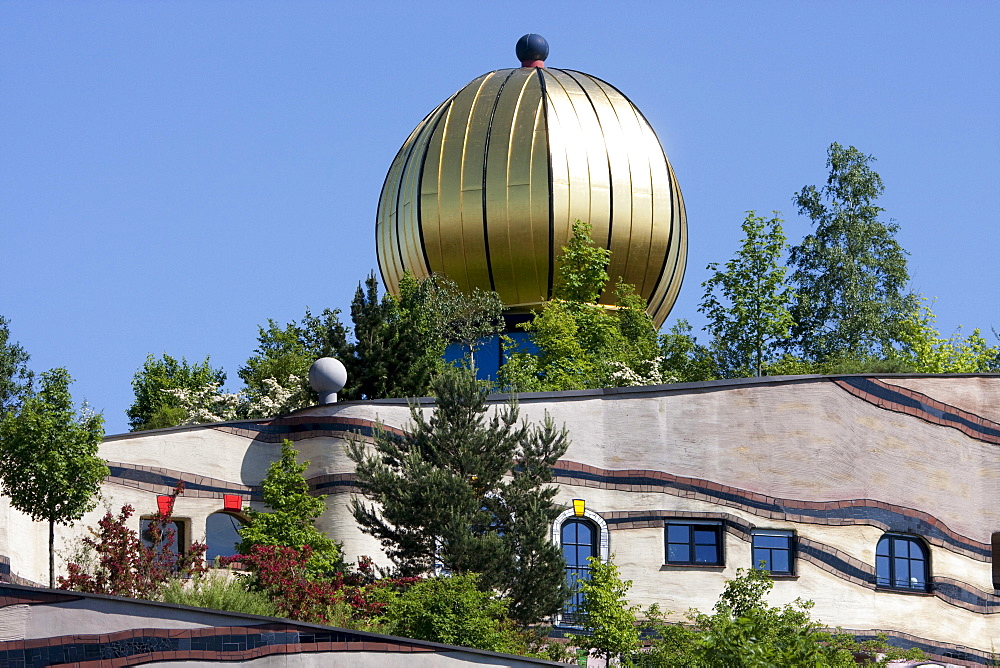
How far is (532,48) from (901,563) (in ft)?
45.5

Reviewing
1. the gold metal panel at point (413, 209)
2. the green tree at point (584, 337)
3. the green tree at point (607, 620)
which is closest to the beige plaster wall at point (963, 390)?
the green tree at point (584, 337)

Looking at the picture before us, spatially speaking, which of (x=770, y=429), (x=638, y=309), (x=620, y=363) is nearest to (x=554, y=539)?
(x=770, y=429)

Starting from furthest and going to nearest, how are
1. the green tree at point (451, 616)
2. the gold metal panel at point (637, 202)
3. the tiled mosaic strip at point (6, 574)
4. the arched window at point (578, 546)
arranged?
the gold metal panel at point (637, 202) → the arched window at point (578, 546) → the tiled mosaic strip at point (6, 574) → the green tree at point (451, 616)

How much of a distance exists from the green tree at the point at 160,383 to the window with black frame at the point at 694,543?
1090cm

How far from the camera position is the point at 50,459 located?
19.4 meters

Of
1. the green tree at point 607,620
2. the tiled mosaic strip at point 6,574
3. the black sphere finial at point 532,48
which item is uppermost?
the black sphere finial at point 532,48

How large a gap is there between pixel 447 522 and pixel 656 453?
400cm

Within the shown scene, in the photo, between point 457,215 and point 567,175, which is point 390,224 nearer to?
point 457,215

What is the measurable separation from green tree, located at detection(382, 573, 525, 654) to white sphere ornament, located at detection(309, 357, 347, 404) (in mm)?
4837

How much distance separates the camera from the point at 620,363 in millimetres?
26719

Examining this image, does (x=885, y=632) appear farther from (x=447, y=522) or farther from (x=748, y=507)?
(x=447, y=522)

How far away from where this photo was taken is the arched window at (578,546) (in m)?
21.9

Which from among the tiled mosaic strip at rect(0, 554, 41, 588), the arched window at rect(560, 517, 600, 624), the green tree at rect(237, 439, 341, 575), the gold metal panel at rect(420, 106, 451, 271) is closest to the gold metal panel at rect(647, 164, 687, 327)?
the gold metal panel at rect(420, 106, 451, 271)

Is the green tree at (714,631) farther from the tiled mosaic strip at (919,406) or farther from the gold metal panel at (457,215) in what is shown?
the gold metal panel at (457,215)
